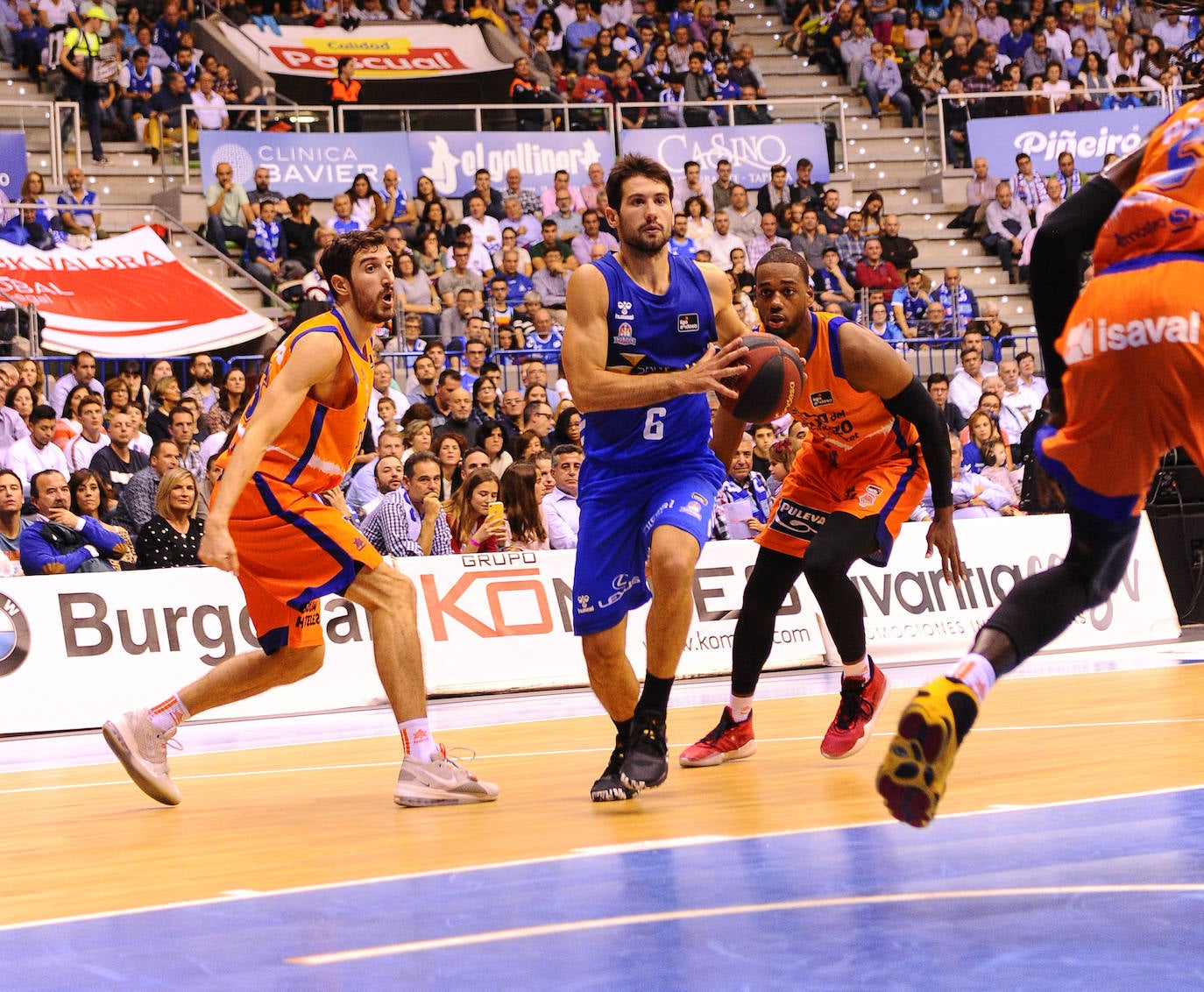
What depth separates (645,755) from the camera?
5.39 m

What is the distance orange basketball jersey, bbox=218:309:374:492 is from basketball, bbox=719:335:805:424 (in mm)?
1364

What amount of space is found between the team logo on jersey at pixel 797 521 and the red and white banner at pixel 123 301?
8.61 m

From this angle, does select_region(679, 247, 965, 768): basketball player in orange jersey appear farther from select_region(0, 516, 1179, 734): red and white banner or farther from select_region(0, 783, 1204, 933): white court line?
select_region(0, 516, 1179, 734): red and white banner

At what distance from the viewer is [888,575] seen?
1162 centimetres

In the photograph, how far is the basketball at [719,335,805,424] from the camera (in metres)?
5.43

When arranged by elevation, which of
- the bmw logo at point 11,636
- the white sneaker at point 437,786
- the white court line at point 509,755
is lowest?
the bmw logo at point 11,636

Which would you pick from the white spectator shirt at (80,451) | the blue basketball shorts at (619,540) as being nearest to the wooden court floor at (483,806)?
the blue basketball shorts at (619,540)

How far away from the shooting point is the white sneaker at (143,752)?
19.3 feet

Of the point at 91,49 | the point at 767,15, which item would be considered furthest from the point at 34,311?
the point at 767,15

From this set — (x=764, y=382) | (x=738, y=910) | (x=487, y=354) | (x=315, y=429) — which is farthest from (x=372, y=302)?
(x=487, y=354)

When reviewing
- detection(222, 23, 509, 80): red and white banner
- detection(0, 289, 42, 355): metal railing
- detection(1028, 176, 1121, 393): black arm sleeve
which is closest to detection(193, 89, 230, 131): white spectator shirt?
detection(222, 23, 509, 80): red and white banner

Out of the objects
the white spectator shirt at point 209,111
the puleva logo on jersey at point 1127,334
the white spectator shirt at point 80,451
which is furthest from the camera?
the white spectator shirt at point 209,111

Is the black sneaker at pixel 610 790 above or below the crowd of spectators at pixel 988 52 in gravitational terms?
below

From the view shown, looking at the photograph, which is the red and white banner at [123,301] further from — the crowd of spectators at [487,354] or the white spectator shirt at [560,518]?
the white spectator shirt at [560,518]
